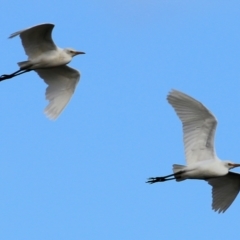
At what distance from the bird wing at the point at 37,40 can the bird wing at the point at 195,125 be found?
353 centimetres

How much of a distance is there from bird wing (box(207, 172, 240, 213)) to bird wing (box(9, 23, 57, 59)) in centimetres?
544

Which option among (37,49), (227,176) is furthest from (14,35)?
(227,176)

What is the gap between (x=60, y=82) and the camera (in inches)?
1158

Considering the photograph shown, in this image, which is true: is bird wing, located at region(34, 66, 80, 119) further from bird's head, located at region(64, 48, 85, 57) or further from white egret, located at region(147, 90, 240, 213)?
white egret, located at region(147, 90, 240, 213)

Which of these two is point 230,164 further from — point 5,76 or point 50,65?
point 5,76

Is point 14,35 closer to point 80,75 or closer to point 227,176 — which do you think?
point 80,75

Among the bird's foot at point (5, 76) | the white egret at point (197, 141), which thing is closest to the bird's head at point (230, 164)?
the white egret at point (197, 141)

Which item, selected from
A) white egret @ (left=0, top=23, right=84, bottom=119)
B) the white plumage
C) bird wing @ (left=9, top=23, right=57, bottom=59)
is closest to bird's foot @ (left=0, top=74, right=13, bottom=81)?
white egret @ (left=0, top=23, right=84, bottom=119)

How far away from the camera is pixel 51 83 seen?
29.4m

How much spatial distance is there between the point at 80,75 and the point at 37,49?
1929 mm

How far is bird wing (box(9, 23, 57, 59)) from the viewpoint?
88.6ft

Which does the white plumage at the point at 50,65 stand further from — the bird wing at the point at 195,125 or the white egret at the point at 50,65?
the bird wing at the point at 195,125

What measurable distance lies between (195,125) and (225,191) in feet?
8.75

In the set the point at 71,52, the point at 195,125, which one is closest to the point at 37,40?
the point at 71,52
